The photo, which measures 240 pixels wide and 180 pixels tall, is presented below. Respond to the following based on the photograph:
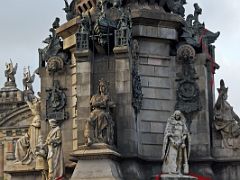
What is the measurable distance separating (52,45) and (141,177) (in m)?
6.21

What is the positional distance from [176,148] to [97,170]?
8.47 ft

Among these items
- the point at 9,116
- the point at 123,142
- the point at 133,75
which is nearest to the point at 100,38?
the point at 133,75

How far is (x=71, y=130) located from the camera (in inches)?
1125

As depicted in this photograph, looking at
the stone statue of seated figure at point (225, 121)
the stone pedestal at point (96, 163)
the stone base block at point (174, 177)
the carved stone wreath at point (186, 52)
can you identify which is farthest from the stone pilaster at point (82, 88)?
the stone statue of seated figure at point (225, 121)

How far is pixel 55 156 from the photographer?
88.2 feet

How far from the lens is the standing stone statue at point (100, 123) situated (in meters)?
25.8

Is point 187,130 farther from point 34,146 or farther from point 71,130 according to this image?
point 34,146

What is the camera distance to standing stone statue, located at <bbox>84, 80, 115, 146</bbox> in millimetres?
25797

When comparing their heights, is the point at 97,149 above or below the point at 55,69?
below

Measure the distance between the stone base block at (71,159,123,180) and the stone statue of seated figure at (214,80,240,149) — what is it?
14.3 ft

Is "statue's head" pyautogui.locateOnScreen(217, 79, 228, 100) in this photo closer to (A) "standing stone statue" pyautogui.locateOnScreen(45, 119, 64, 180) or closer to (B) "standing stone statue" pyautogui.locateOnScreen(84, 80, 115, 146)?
(B) "standing stone statue" pyautogui.locateOnScreen(84, 80, 115, 146)

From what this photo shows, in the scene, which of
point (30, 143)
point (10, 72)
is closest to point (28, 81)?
point (10, 72)

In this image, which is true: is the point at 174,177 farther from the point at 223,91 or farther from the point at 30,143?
the point at 30,143

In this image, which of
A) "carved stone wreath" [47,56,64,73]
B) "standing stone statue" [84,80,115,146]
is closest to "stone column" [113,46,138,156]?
"standing stone statue" [84,80,115,146]
